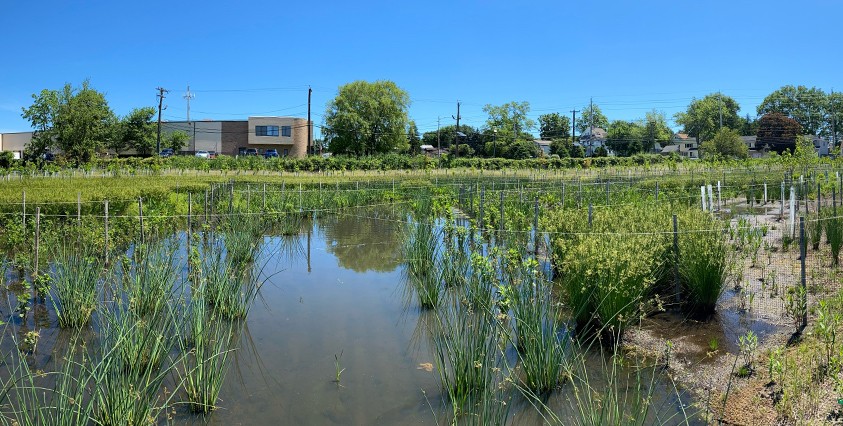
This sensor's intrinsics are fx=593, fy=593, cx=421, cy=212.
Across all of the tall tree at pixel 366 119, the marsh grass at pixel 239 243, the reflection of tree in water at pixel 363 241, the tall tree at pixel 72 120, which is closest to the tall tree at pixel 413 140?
the tall tree at pixel 366 119

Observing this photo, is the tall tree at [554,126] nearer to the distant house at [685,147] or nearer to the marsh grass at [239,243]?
the distant house at [685,147]

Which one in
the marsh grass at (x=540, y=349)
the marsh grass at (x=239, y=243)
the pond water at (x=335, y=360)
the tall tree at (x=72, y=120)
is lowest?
the pond water at (x=335, y=360)

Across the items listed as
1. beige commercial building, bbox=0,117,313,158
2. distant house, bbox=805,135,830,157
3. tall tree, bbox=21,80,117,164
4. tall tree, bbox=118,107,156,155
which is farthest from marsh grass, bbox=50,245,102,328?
distant house, bbox=805,135,830,157

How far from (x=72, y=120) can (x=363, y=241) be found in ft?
102

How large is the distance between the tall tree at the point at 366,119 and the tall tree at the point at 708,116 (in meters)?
44.2

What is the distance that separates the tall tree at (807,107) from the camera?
7694 cm

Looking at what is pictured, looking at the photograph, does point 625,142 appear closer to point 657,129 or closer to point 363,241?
point 657,129

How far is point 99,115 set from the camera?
37.8 metres

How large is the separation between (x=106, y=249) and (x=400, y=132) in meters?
47.4

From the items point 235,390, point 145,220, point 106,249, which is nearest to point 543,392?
point 235,390

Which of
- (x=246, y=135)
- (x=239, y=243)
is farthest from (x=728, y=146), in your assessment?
(x=239, y=243)

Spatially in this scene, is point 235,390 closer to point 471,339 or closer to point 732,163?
point 471,339

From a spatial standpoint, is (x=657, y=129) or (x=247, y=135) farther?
(x=657, y=129)

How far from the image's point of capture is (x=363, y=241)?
14.2 metres
